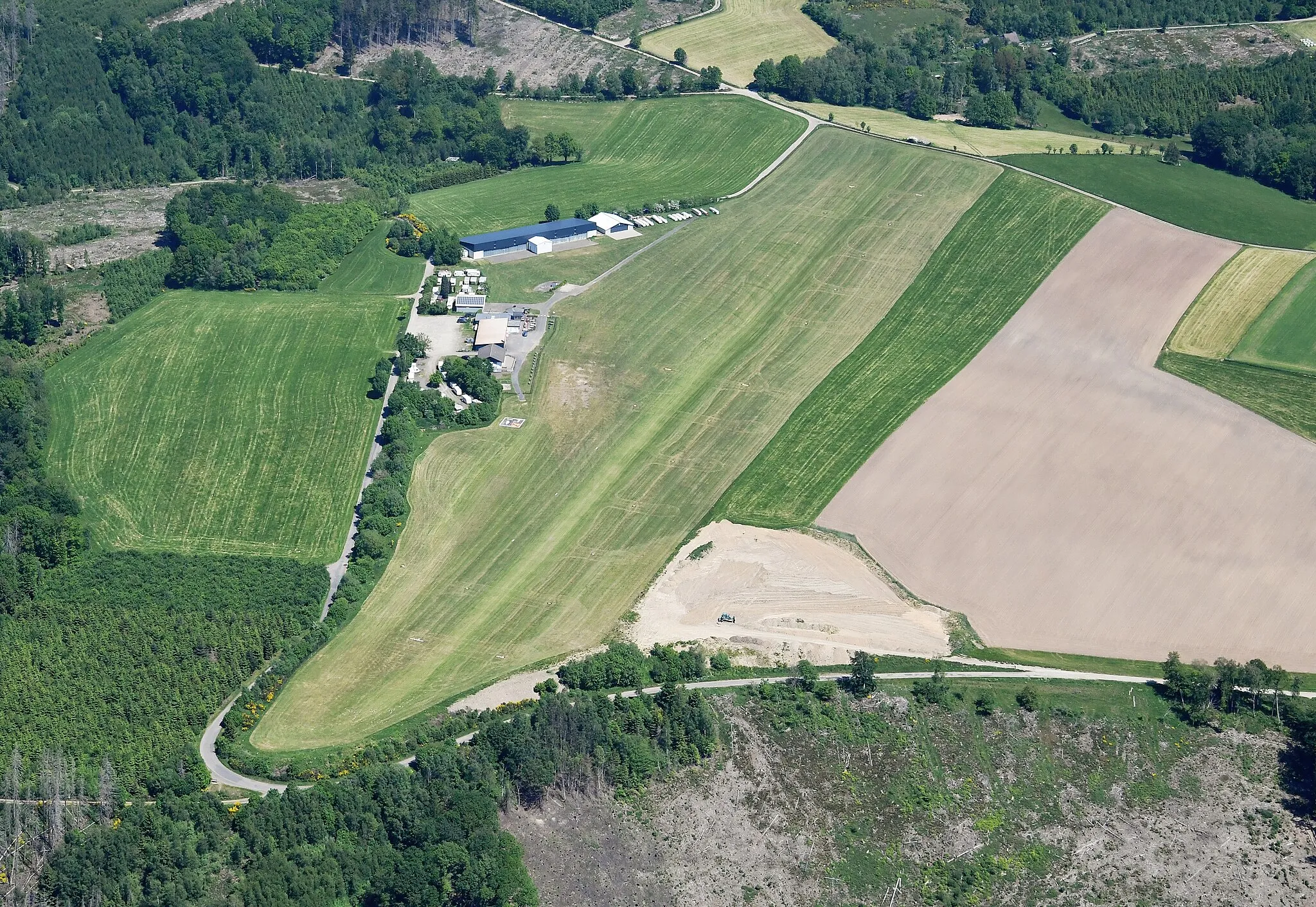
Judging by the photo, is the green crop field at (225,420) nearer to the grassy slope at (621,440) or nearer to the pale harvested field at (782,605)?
the grassy slope at (621,440)

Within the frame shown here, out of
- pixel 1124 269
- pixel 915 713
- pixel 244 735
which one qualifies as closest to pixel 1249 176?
pixel 1124 269

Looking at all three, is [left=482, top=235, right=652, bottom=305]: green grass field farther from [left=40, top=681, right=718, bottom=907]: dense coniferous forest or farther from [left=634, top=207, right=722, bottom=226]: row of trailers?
[left=40, top=681, right=718, bottom=907]: dense coniferous forest

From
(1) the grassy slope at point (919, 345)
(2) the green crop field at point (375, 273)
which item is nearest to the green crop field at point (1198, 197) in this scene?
(1) the grassy slope at point (919, 345)

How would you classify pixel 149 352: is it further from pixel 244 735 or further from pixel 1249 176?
pixel 1249 176

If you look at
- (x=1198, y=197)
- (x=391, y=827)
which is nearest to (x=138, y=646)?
(x=391, y=827)

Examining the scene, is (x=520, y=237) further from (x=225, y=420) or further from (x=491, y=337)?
(x=225, y=420)
